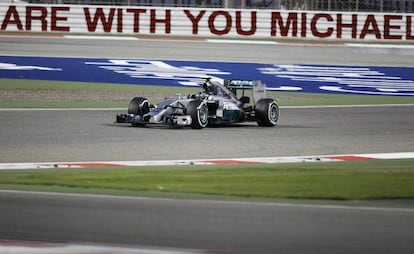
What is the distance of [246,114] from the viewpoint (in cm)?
1675

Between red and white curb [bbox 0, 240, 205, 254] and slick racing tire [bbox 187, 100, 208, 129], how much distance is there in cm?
873

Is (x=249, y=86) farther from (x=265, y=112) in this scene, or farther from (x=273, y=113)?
(x=273, y=113)

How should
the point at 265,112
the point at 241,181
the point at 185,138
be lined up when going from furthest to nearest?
the point at 265,112 < the point at 185,138 < the point at 241,181

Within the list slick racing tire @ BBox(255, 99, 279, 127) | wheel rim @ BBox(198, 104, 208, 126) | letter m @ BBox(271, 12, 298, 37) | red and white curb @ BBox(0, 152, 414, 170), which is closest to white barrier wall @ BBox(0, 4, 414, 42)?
letter m @ BBox(271, 12, 298, 37)

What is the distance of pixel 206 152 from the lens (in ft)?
45.0

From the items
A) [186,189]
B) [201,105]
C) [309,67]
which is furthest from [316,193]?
[309,67]

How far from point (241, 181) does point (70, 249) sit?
4.05 m

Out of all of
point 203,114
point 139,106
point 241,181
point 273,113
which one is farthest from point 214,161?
point 273,113

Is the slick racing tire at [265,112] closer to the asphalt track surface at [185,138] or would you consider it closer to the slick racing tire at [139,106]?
the asphalt track surface at [185,138]

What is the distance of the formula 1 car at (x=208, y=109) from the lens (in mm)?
15984

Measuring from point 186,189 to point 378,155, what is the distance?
4366 millimetres

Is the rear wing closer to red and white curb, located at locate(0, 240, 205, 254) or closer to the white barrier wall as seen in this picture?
red and white curb, located at locate(0, 240, 205, 254)

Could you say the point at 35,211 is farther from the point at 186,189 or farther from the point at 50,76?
the point at 50,76

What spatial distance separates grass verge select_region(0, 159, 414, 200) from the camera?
9938mm
